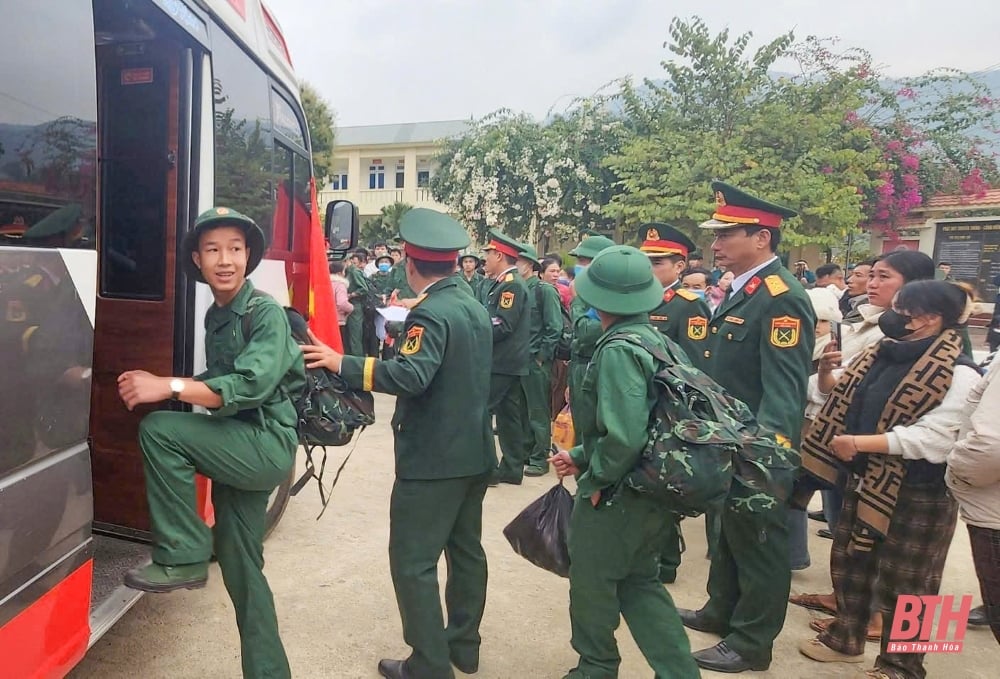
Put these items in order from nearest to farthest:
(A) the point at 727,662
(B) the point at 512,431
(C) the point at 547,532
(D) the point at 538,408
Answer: (C) the point at 547,532, (A) the point at 727,662, (B) the point at 512,431, (D) the point at 538,408

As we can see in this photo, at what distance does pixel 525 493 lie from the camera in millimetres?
5363

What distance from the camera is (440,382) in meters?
2.61

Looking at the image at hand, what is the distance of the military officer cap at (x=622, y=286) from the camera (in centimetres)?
247

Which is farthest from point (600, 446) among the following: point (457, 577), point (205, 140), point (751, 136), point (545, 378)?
point (751, 136)

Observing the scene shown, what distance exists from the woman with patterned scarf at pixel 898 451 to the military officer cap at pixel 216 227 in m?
2.44

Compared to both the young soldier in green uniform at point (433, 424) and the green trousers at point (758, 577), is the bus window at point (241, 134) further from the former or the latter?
the green trousers at point (758, 577)

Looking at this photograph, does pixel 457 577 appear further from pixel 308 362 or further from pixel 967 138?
pixel 967 138

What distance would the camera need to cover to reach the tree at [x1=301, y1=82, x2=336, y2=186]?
2070 cm

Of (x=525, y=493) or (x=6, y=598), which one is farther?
(x=525, y=493)

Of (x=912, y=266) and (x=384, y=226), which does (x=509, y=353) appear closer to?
(x=912, y=266)

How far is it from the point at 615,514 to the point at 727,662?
115 centimetres

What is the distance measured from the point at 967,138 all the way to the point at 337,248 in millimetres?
17990

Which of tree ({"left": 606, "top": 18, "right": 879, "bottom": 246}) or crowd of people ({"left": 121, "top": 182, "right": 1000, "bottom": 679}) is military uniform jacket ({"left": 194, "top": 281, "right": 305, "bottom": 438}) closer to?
crowd of people ({"left": 121, "top": 182, "right": 1000, "bottom": 679})

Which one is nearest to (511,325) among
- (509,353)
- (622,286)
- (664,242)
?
(509,353)
